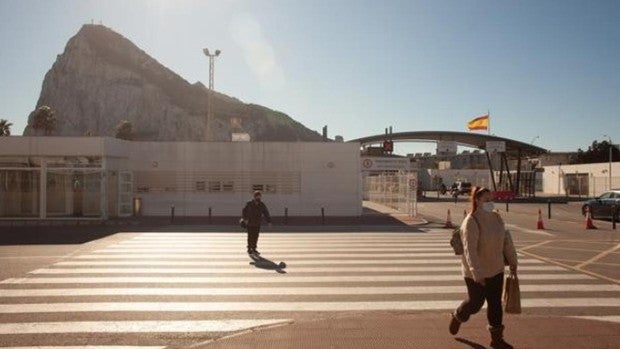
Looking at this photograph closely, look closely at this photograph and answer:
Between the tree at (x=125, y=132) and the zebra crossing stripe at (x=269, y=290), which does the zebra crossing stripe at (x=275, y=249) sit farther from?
the tree at (x=125, y=132)

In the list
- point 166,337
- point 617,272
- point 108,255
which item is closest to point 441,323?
point 166,337

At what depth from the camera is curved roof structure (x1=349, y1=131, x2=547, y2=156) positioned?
60.6 meters

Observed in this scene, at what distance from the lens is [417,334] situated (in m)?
7.24

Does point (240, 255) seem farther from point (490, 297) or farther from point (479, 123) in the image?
point (479, 123)

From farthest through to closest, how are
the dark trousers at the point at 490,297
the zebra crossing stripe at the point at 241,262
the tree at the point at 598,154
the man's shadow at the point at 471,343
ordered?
the tree at the point at 598,154
the zebra crossing stripe at the point at 241,262
the man's shadow at the point at 471,343
the dark trousers at the point at 490,297

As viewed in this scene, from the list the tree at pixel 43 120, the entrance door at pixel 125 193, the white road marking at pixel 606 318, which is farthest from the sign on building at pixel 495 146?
the tree at pixel 43 120

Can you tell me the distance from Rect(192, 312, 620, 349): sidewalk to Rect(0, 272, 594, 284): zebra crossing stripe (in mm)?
3337

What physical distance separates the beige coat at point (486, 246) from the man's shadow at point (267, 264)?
626 centimetres

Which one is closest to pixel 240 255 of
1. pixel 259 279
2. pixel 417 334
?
pixel 259 279

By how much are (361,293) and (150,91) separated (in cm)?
18899

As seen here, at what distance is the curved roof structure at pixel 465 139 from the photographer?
60.6 metres

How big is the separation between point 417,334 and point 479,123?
54.4m

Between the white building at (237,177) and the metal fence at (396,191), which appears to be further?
the white building at (237,177)

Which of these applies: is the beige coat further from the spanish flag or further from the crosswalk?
the spanish flag
